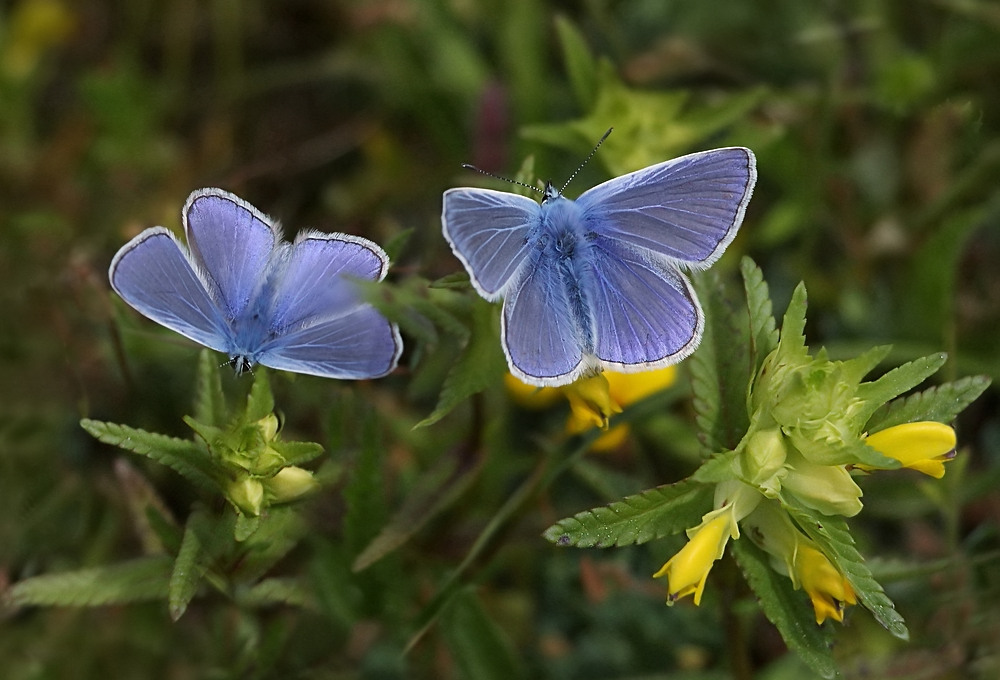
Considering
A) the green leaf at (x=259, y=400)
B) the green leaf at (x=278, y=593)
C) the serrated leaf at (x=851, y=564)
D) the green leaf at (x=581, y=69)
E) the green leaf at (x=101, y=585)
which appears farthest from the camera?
the green leaf at (x=581, y=69)

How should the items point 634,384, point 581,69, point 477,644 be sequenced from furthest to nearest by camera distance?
point 581,69 → point 634,384 → point 477,644

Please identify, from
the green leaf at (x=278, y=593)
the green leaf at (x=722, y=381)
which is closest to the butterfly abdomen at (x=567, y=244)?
the green leaf at (x=722, y=381)

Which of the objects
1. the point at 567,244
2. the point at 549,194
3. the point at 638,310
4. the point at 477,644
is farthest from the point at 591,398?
the point at 477,644

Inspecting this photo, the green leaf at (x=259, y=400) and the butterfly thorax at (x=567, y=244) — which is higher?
the butterfly thorax at (x=567, y=244)

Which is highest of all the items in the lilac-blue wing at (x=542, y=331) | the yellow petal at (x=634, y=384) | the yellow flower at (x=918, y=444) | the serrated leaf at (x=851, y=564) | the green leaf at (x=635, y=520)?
the lilac-blue wing at (x=542, y=331)

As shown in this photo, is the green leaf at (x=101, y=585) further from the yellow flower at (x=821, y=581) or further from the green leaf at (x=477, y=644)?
the yellow flower at (x=821, y=581)

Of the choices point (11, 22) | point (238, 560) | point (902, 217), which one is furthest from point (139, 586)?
point (11, 22)

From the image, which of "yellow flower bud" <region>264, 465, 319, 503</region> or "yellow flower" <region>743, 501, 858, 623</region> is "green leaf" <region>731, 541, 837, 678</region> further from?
"yellow flower bud" <region>264, 465, 319, 503</region>

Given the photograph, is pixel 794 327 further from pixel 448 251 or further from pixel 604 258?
pixel 448 251
